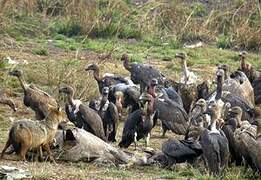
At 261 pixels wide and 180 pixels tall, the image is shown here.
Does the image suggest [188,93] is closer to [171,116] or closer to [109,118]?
[171,116]

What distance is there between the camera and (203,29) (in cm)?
1956

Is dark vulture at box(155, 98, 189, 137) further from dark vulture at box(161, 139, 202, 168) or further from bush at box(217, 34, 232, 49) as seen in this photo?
bush at box(217, 34, 232, 49)

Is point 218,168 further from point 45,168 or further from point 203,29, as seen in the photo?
point 203,29

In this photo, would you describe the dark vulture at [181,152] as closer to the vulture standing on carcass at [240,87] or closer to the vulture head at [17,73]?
the vulture head at [17,73]

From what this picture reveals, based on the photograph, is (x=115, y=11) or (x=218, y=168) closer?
(x=218, y=168)

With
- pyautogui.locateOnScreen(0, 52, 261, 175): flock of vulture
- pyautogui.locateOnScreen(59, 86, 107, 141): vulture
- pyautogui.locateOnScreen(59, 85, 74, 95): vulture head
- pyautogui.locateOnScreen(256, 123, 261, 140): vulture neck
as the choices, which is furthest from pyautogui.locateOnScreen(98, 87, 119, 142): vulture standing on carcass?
pyautogui.locateOnScreen(256, 123, 261, 140): vulture neck

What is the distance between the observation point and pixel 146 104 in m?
10.9

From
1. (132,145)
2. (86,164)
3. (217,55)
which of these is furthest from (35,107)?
(217,55)

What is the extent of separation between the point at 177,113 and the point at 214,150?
8.88 feet

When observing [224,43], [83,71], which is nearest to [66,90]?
[83,71]

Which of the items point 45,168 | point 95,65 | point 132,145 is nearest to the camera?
point 45,168

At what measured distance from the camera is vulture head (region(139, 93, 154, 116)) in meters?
10.8

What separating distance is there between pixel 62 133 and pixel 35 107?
1559 millimetres

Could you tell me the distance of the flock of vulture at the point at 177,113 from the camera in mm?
8922
